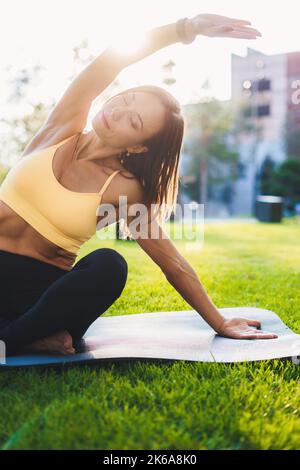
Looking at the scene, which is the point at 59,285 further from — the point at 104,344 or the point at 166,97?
the point at 166,97

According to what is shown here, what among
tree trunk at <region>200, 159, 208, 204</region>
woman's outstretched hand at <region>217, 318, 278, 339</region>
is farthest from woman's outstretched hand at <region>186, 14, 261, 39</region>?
tree trunk at <region>200, 159, 208, 204</region>

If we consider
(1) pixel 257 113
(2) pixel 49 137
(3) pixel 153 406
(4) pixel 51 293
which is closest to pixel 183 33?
(2) pixel 49 137

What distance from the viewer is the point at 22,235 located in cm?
210

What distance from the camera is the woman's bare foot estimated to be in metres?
2.09

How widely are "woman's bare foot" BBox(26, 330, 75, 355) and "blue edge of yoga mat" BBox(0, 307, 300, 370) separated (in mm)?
23

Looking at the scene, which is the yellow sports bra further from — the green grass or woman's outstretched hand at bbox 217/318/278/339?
woman's outstretched hand at bbox 217/318/278/339

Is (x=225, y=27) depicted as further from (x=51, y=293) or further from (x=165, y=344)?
(x=165, y=344)

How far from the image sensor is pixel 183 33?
2090 mm

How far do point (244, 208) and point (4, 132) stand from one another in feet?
87.7

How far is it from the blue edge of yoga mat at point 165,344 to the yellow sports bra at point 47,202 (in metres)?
0.46

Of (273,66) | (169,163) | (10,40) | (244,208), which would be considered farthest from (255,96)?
(169,163)

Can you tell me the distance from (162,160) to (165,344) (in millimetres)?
796

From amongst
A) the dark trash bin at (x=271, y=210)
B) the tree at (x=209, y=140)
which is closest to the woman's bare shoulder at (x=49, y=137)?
the dark trash bin at (x=271, y=210)

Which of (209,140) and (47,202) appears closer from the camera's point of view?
(47,202)
